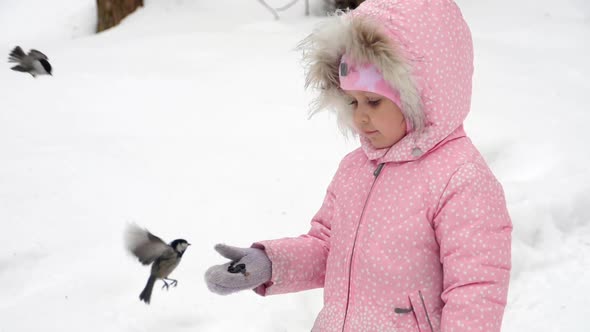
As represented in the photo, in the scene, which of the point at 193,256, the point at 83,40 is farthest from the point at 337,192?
the point at 83,40

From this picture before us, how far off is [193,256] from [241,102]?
2.02m

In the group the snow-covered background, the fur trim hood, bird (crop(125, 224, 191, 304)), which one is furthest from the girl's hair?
the snow-covered background

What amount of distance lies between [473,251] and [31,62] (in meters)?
2.10

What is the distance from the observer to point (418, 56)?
1.77 metres

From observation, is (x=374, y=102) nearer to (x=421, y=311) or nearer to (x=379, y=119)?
(x=379, y=119)

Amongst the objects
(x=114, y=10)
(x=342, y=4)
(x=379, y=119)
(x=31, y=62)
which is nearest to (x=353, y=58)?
(x=379, y=119)

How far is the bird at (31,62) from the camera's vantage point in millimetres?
2775

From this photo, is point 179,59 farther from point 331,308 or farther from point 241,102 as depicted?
point 331,308

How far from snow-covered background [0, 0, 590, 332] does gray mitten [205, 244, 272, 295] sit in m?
1.20

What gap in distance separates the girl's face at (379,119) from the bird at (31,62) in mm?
1467

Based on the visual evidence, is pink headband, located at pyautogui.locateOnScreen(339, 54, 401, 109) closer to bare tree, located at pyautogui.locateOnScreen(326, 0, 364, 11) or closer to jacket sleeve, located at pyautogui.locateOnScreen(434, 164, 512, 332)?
jacket sleeve, located at pyautogui.locateOnScreen(434, 164, 512, 332)

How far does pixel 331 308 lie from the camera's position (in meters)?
1.98

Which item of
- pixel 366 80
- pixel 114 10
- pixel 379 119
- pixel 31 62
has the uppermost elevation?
pixel 366 80

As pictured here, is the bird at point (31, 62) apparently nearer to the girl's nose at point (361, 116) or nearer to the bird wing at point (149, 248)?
the bird wing at point (149, 248)
